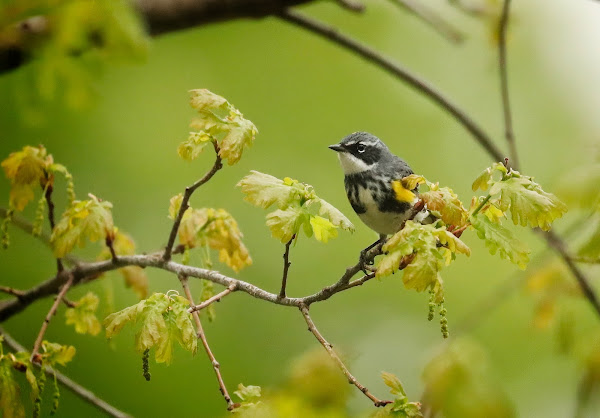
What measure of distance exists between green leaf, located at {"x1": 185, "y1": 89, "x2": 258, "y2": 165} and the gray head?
3.41 feet

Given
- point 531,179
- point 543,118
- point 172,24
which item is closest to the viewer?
point 531,179

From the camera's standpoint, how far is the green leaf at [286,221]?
71.9 inches

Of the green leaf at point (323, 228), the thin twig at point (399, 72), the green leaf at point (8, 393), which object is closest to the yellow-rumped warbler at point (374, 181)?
the thin twig at point (399, 72)

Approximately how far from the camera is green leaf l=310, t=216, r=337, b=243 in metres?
1.95

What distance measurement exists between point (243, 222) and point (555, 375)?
3303 mm

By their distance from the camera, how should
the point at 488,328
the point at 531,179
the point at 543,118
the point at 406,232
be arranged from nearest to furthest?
the point at 406,232 → the point at 531,179 → the point at 488,328 → the point at 543,118

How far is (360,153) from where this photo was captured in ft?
10.1

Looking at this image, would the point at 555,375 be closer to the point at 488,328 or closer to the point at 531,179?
the point at 488,328

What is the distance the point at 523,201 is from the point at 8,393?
1409 mm

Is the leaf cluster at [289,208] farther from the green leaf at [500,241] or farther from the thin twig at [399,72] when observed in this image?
the thin twig at [399,72]

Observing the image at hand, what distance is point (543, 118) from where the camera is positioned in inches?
291

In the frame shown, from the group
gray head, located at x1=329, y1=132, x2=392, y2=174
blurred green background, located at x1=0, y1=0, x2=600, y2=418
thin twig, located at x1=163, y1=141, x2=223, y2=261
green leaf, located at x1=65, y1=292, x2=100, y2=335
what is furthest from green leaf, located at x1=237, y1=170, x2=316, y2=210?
blurred green background, located at x1=0, y1=0, x2=600, y2=418

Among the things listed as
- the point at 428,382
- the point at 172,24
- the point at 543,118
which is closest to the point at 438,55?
the point at 543,118

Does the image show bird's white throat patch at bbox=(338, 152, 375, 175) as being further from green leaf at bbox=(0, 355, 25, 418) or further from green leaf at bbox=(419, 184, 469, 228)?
green leaf at bbox=(0, 355, 25, 418)
